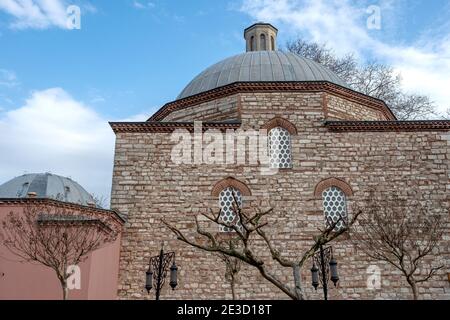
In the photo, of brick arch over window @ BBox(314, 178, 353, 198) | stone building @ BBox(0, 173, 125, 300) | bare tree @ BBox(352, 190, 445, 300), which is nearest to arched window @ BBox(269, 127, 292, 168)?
brick arch over window @ BBox(314, 178, 353, 198)

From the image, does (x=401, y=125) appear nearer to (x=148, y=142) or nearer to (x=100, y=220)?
(x=148, y=142)

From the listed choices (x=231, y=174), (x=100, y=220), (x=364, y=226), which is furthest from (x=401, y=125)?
(x=100, y=220)

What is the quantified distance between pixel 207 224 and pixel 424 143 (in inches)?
229

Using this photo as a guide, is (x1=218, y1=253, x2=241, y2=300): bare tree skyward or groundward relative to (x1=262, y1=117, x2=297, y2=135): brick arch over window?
groundward

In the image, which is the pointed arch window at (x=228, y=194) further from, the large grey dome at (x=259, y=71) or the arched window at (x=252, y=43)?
the arched window at (x=252, y=43)

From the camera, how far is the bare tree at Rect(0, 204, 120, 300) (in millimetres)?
8219

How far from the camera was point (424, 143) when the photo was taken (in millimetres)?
11312

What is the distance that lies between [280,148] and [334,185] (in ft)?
5.34

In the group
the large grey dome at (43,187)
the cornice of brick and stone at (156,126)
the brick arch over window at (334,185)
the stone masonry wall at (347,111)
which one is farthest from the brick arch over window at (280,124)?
the large grey dome at (43,187)

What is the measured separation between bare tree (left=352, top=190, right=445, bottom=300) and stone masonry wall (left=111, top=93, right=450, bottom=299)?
27 cm

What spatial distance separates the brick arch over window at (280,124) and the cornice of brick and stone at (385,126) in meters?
0.91

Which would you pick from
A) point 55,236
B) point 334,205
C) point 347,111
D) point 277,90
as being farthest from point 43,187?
point 347,111

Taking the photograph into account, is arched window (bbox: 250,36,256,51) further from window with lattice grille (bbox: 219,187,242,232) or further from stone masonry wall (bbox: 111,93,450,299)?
window with lattice grille (bbox: 219,187,242,232)
